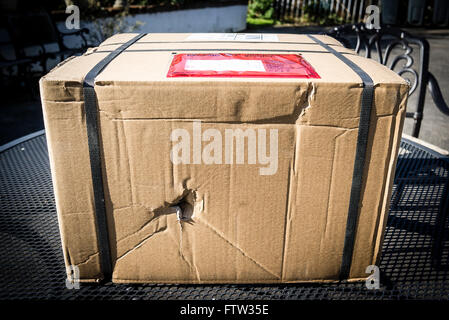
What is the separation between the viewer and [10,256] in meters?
1.13

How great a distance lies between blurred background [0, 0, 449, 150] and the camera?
14.1 feet

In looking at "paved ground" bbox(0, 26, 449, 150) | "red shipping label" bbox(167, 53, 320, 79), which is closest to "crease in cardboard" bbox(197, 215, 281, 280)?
"red shipping label" bbox(167, 53, 320, 79)

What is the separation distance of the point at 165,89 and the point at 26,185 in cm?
90

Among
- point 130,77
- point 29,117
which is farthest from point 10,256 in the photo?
point 29,117

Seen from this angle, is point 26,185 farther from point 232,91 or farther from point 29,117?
point 29,117

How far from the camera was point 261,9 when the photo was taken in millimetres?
11828

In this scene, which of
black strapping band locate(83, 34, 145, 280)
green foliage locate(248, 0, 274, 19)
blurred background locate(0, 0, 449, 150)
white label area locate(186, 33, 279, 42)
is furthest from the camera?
green foliage locate(248, 0, 274, 19)

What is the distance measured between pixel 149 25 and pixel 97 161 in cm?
671

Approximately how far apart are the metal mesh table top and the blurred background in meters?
0.72

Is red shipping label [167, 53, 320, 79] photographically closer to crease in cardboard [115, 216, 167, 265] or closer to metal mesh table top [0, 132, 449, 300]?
crease in cardboard [115, 216, 167, 265]

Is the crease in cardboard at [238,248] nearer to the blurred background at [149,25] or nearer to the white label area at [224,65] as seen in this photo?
the white label area at [224,65]

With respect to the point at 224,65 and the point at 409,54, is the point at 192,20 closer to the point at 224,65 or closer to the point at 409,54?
the point at 409,54

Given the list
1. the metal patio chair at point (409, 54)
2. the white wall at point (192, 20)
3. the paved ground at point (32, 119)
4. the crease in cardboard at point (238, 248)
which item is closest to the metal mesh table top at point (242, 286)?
the crease in cardboard at point (238, 248)

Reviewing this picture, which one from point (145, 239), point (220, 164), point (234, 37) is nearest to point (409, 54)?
point (234, 37)
